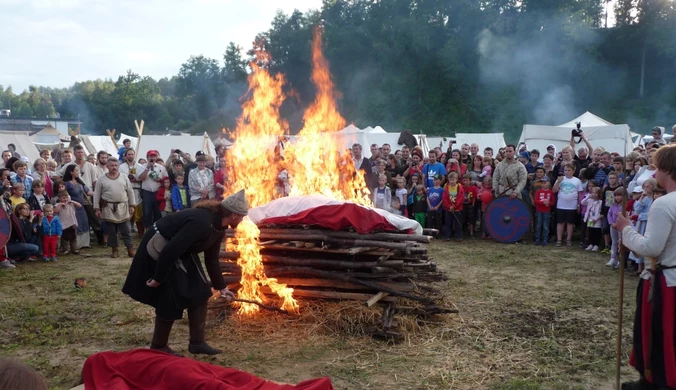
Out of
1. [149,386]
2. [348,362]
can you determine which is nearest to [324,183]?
[348,362]

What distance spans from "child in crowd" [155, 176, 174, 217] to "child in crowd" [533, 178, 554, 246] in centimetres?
800

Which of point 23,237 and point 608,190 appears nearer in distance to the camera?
point 23,237

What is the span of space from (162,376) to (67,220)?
764 cm

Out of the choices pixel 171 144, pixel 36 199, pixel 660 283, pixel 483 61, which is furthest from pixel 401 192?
pixel 483 61

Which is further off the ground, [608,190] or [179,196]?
[608,190]

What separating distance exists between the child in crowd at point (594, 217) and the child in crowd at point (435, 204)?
3009 millimetres

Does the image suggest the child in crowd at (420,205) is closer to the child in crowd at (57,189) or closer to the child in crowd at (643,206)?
the child in crowd at (643,206)

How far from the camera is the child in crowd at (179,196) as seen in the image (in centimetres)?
1178

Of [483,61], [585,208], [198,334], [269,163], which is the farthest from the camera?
[483,61]

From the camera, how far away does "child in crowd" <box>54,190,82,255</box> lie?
412 inches

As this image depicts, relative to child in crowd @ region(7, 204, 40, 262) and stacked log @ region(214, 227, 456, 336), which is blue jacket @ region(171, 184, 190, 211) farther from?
stacked log @ region(214, 227, 456, 336)

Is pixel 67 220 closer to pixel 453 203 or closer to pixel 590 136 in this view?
pixel 453 203

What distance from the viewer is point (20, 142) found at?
18797 mm

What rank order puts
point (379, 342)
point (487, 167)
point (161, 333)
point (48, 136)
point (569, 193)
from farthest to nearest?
point (48, 136), point (487, 167), point (569, 193), point (379, 342), point (161, 333)
